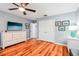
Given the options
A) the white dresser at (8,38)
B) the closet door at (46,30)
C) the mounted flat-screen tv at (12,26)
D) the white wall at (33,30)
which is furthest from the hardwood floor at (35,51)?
the white wall at (33,30)

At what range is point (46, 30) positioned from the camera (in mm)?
4586

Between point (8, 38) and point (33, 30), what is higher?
point (33, 30)

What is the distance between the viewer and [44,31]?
4.80 m

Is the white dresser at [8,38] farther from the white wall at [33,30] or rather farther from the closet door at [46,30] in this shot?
the white wall at [33,30]

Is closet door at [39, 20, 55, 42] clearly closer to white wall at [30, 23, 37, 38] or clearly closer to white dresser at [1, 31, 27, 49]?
white wall at [30, 23, 37, 38]

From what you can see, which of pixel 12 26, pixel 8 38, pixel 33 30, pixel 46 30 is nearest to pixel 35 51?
pixel 8 38

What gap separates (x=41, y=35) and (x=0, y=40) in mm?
2779

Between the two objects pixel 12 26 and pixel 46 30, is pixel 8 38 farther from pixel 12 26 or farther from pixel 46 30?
pixel 46 30

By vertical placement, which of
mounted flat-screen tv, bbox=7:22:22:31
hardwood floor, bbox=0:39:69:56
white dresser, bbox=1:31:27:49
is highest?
mounted flat-screen tv, bbox=7:22:22:31

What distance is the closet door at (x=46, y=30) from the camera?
416cm

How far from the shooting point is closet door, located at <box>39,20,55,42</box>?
416 centimetres

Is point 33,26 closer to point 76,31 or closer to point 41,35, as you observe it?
point 41,35

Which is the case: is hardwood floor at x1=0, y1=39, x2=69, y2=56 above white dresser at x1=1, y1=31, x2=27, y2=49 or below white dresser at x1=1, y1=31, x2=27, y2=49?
below

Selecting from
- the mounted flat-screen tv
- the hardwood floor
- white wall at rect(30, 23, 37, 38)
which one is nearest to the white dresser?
the hardwood floor
